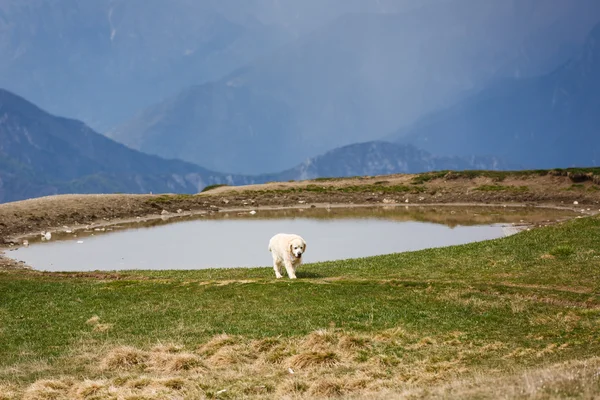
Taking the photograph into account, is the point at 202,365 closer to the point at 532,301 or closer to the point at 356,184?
the point at 532,301

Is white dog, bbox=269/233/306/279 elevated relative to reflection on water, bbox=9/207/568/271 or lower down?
lower down

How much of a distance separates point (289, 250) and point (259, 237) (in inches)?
1183

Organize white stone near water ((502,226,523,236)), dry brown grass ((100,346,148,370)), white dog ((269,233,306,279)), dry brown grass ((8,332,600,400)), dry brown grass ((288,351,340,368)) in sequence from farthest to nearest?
white stone near water ((502,226,523,236)) → white dog ((269,233,306,279)) → dry brown grass ((100,346,148,370)) → dry brown grass ((288,351,340,368)) → dry brown grass ((8,332,600,400))

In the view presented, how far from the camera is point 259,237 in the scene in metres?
63.5

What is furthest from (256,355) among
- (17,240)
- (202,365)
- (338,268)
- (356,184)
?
(356,184)

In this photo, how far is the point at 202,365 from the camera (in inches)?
823

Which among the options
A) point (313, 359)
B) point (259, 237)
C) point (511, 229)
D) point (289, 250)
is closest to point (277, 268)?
point (289, 250)

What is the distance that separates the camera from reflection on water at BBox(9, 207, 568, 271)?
2058 inches

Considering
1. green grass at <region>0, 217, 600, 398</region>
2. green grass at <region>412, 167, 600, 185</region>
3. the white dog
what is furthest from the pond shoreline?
the white dog

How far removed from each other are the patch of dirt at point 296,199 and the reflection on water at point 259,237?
5.96 meters

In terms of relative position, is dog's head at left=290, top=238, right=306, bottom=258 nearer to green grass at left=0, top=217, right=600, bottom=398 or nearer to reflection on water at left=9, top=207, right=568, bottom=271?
green grass at left=0, top=217, right=600, bottom=398

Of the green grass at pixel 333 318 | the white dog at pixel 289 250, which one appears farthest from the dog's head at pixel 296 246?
the green grass at pixel 333 318

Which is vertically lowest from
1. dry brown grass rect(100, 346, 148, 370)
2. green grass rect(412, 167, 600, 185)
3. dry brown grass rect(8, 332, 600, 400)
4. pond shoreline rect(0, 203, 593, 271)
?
dry brown grass rect(8, 332, 600, 400)

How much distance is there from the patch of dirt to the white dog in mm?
42095
